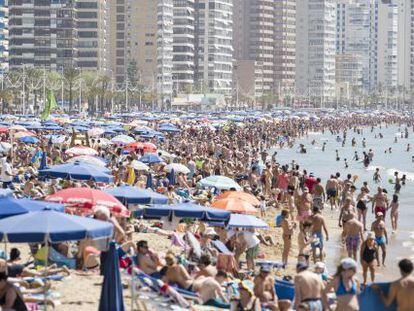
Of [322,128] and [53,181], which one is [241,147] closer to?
[53,181]

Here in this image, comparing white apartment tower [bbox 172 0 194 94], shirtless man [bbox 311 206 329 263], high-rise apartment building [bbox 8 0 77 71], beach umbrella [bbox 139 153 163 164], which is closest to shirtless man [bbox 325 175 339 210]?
beach umbrella [bbox 139 153 163 164]

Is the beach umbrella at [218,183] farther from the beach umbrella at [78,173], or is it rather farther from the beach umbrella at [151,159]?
the beach umbrella at [151,159]

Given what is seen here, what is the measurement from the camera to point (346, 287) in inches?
495

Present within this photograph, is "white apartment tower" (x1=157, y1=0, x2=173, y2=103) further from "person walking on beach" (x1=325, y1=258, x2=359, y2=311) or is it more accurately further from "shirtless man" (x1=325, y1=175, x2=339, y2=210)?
"person walking on beach" (x1=325, y1=258, x2=359, y2=311)

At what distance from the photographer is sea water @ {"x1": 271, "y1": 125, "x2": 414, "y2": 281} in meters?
24.5

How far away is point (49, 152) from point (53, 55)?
108112 millimetres

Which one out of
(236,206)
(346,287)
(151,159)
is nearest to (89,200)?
(236,206)

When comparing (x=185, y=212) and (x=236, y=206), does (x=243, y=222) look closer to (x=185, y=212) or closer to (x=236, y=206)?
(x=236, y=206)

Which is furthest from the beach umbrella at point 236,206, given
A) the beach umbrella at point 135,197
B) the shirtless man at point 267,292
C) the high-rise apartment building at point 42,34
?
the high-rise apartment building at point 42,34

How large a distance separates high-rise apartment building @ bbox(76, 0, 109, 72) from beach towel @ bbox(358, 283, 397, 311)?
445 feet

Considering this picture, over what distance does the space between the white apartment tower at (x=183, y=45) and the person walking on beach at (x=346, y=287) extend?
143 m

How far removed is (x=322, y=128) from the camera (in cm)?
12019

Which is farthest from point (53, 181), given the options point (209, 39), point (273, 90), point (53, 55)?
point (273, 90)

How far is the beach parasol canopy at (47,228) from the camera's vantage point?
1255 centimetres
